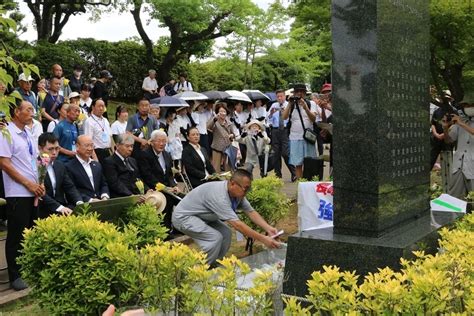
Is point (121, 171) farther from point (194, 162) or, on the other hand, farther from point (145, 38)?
point (145, 38)

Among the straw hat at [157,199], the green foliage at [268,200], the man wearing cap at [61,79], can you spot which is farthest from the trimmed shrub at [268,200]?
the man wearing cap at [61,79]

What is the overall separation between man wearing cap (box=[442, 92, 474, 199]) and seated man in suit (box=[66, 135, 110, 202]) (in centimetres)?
558

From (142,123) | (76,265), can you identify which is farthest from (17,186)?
(142,123)

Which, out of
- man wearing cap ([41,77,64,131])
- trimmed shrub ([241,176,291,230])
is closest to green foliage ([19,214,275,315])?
trimmed shrub ([241,176,291,230])

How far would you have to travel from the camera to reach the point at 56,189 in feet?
21.7

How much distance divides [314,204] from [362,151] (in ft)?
8.71

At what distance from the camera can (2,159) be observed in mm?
6062

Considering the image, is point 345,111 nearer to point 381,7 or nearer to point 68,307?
point 381,7

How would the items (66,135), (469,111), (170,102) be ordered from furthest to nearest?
(170,102) → (469,111) → (66,135)

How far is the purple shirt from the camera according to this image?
6105mm

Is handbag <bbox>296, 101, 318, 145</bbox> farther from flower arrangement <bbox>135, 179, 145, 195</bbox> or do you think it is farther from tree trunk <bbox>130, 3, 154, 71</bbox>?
tree trunk <bbox>130, 3, 154, 71</bbox>

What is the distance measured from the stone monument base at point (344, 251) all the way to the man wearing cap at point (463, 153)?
4.84 metres

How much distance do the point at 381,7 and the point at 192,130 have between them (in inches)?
191

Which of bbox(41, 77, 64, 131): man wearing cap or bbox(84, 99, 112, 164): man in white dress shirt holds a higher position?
bbox(41, 77, 64, 131): man wearing cap
